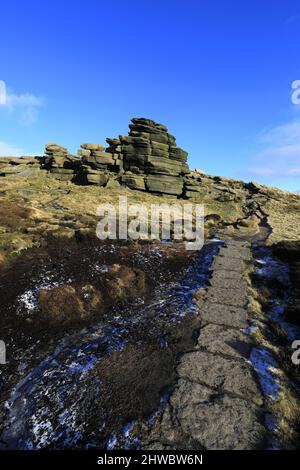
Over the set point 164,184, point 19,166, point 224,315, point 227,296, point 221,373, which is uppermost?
point 19,166

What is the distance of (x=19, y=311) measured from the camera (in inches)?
393

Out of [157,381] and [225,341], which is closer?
[157,381]

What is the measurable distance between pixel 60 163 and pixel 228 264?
33.2 meters

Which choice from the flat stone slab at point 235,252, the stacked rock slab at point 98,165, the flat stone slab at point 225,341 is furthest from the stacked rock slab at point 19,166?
the flat stone slab at point 225,341

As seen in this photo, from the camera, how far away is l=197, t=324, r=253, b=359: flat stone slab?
7840 mm

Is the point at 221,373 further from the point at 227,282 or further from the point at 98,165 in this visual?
the point at 98,165

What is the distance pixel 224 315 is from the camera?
9695 mm

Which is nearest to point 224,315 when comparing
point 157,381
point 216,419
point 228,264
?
point 157,381

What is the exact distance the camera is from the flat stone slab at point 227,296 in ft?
34.7

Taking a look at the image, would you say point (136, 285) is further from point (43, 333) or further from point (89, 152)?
point (89, 152)

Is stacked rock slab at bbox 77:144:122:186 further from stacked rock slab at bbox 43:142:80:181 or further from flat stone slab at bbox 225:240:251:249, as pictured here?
flat stone slab at bbox 225:240:251:249

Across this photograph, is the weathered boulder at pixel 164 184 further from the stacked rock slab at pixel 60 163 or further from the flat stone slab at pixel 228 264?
the flat stone slab at pixel 228 264
